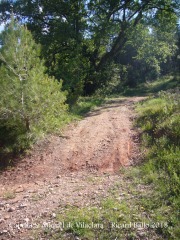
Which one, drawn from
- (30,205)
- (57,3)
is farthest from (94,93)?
(30,205)

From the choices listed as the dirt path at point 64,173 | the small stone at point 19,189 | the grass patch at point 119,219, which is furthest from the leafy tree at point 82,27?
the grass patch at point 119,219

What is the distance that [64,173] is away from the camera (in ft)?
16.0

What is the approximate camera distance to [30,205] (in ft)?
12.1

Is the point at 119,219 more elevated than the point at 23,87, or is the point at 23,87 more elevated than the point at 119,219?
the point at 23,87

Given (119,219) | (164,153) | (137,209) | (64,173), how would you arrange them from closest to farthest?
(119,219)
(137,209)
(164,153)
(64,173)

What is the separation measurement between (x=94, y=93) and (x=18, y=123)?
938 centimetres

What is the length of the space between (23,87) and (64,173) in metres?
2.05

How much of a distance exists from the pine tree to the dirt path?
0.73 m

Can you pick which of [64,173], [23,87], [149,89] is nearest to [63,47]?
[23,87]

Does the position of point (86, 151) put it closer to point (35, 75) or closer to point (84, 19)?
point (35, 75)

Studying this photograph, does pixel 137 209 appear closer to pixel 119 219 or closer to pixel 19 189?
pixel 119 219

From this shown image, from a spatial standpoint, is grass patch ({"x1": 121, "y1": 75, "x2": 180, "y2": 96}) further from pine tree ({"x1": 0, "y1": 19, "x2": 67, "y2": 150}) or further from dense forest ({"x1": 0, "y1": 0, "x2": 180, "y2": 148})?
pine tree ({"x1": 0, "y1": 19, "x2": 67, "y2": 150})

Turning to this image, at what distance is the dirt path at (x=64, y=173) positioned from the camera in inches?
140

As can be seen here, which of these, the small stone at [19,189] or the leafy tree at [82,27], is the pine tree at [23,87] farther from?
the leafy tree at [82,27]
